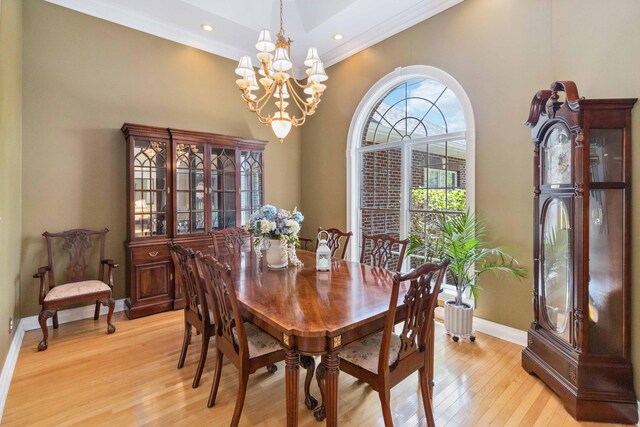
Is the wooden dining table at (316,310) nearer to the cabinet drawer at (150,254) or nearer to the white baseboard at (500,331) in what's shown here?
the white baseboard at (500,331)

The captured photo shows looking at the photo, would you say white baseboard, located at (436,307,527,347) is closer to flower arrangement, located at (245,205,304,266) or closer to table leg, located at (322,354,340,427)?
flower arrangement, located at (245,205,304,266)

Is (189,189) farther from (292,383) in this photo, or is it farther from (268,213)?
(292,383)

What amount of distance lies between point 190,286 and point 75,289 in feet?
5.39

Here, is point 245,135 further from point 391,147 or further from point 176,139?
point 391,147

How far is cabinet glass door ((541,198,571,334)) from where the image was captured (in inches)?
85.4

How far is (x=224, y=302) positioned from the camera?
1.81 meters

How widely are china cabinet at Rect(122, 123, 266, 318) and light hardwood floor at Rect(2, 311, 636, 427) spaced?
2.88 feet

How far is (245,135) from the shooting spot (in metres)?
4.83

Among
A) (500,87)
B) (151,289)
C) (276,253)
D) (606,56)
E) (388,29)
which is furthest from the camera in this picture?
(388,29)

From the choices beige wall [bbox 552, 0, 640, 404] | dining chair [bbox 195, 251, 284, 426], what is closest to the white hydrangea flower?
dining chair [bbox 195, 251, 284, 426]

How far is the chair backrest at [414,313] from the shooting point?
1494 millimetres

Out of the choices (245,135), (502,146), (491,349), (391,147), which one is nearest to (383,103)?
(391,147)

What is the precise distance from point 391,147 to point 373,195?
731 millimetres

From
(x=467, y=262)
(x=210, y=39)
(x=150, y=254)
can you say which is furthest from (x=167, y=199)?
(x=467, y=262)
